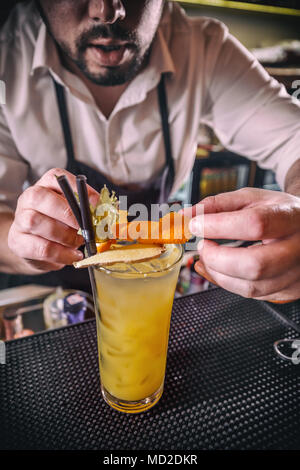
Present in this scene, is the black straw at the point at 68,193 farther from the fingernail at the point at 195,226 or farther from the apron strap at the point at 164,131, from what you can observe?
the apron strap at the point at 164,131

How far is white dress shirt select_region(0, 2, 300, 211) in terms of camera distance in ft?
5.45

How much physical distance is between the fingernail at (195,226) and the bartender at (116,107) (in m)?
0.40

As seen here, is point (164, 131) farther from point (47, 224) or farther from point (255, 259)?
point (255, 259)

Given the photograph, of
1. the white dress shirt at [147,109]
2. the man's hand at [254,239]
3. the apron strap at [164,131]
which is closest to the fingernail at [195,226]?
the man's hand at [254,239]

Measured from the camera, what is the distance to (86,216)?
0.75m

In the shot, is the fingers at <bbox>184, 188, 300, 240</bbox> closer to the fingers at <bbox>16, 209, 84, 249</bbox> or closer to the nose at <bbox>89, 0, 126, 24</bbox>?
the fingers at <bbox>16, 209, 84, 249</bbox>

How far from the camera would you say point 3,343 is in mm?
1028

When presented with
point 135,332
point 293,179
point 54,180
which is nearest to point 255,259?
point 135,332

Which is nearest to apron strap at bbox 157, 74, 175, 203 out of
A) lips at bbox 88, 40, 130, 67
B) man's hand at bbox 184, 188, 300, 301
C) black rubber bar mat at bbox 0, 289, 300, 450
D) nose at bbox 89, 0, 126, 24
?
lips at bbox 88, 40, 130, 67

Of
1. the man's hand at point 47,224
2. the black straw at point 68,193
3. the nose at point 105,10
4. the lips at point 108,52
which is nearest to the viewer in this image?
the black straw at point 68,193

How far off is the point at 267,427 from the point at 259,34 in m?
4.61

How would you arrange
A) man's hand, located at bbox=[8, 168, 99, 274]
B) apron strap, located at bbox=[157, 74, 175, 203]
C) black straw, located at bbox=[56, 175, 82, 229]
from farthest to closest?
1. apron strap, located at bbox=[157, 74, 175, 203]
2. man's hand, located at bbox=[8, 168, 99, 274]
3. black straw, located at bbox=[56, 175, 82, 229]

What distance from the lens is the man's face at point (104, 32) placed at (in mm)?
1407
